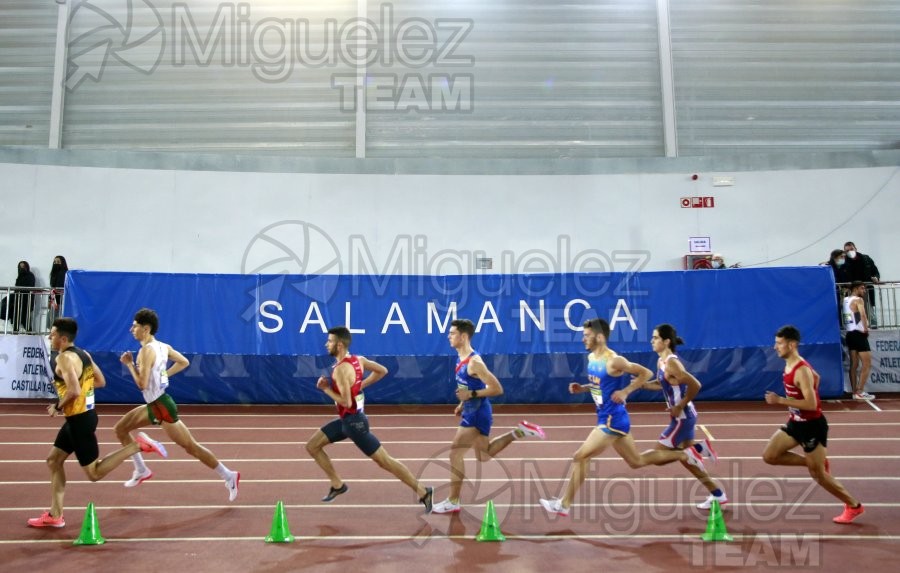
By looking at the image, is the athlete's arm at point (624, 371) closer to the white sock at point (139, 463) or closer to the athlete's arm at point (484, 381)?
the athlete's arm at point (484, 381)

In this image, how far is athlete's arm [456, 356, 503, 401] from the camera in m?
6.61

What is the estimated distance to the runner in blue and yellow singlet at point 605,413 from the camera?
20.6 feet

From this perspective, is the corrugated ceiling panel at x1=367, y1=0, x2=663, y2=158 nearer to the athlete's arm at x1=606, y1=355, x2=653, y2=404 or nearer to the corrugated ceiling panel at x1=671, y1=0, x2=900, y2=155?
the corrugated ceiling panel at x1=671, y1=0, x2=900, y2=155

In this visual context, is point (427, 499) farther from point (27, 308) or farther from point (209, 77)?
point (209, 77)

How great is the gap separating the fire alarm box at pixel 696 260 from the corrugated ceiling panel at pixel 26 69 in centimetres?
1677

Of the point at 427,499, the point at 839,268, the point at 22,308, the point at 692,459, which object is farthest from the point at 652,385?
the point at 22,308

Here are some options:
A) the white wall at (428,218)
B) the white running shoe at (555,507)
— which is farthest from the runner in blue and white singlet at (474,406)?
the white wall at (428,218)

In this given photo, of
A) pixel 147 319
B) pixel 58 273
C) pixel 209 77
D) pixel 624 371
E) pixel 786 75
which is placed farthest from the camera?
pixel 786 75

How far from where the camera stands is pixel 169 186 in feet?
55.0

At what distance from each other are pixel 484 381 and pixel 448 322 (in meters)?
6.72

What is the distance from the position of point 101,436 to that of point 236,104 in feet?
33.7

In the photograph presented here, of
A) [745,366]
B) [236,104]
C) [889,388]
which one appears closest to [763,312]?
[745,366]

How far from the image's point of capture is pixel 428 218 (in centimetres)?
1716

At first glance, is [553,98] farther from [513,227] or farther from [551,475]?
[551,475]
